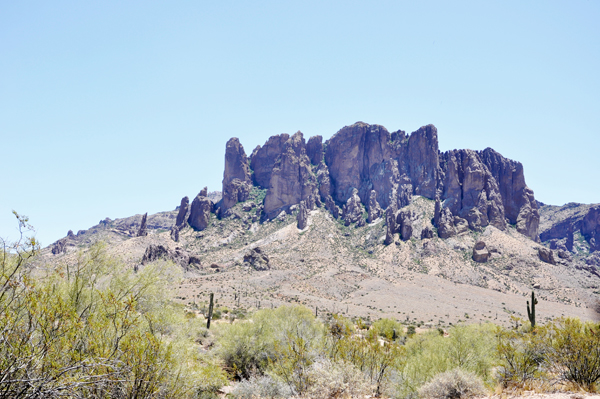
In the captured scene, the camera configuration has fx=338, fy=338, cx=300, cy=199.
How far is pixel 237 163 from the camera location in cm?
14512

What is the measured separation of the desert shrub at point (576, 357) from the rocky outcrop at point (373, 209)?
350 ft

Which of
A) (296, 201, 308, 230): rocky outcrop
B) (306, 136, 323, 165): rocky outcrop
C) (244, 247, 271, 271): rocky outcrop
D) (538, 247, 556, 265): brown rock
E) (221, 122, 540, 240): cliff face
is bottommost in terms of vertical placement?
(538, 247, 556, 265): brown rock

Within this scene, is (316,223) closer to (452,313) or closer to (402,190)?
(402,190)

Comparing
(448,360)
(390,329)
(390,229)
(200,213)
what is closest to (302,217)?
(390,229)

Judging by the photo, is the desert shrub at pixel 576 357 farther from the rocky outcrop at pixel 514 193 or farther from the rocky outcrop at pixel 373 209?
the rocky outcrop at pixel 514 193

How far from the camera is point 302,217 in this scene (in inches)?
4345

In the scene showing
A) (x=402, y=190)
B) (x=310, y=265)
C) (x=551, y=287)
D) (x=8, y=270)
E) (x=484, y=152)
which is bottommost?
(x=551, y=287)

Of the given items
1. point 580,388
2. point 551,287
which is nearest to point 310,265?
point 551,287

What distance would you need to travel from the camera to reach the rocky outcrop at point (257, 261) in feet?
254

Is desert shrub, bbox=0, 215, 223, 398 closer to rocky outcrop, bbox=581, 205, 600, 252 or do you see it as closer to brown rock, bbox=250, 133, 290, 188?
brown rock, bbox=250, 133, 290, 188

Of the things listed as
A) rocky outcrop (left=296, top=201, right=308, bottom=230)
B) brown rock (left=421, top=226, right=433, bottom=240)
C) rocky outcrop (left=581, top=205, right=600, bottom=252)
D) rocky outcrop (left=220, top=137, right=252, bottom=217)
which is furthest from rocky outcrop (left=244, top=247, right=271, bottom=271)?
rocky outcrop (left=581, top=205, right=600, bottom=252)

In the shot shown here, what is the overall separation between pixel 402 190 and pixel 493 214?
2928 centimetres

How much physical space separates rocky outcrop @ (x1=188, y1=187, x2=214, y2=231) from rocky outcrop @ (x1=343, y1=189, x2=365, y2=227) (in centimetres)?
4993

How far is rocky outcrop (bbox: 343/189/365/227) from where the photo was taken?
11756cm
